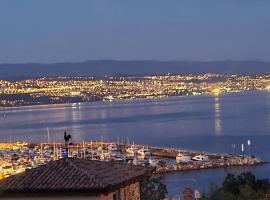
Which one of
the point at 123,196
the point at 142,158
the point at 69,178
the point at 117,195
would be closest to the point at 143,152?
the point at 142,158

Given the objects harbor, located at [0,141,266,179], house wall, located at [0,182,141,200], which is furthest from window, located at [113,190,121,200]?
harbor, located at [0,141,266,179]

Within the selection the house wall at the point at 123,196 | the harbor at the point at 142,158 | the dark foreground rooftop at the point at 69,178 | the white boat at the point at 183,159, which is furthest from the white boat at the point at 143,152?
the dark foreground rooftop at the point at 69,178

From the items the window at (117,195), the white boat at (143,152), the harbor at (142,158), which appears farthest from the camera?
the white boat at (143,152)

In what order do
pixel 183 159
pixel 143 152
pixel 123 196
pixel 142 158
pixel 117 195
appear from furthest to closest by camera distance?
pixel 143 152, pixel 142 158, pixel 183 159, pixel 123 196, pixel 117 195

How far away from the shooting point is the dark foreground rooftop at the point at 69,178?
7.12 metres

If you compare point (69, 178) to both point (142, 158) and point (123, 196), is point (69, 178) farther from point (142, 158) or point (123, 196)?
point (142, 158)

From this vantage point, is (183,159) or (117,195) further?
(183,159)

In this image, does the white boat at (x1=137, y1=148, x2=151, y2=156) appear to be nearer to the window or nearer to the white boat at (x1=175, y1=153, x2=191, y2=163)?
the white boat at (x1=175, y1=153, x2=191, y2=163)

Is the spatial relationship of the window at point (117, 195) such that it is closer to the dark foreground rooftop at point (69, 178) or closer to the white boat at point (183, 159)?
the dark foreground rooftop at point (69, 178)

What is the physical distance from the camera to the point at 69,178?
7.27m

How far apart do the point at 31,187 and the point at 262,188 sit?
14165mm

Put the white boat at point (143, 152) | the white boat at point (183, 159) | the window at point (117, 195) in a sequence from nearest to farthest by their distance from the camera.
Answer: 1. the window at point (117, 195)
2. the white boat at point (183, 159)
3. the white boat at point (143, 152)

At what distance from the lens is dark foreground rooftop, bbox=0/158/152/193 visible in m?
7.12

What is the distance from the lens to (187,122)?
106625mm
